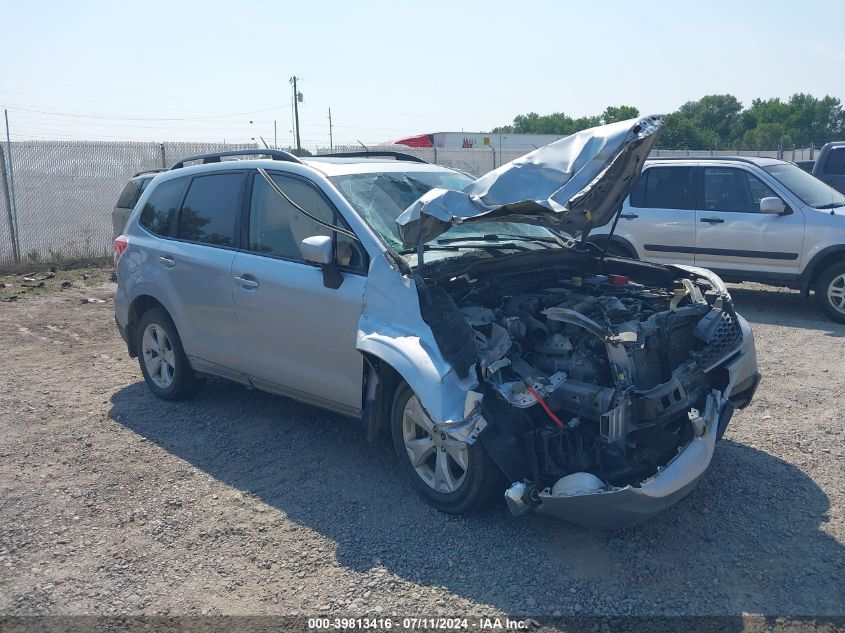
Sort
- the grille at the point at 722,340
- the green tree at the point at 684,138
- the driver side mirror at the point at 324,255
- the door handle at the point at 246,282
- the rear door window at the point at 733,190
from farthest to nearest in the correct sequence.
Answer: the green tree at the point at 684,138, the rear door window at the point at 733,190, the door handle at the point at 246,282, the driver side mirror at the point at 324,255, the grille at the point at 722,340

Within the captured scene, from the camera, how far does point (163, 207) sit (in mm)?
6508

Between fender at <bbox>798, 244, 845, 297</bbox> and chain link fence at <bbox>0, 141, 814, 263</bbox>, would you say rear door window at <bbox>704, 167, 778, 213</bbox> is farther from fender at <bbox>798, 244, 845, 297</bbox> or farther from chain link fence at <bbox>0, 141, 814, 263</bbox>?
chain link fence at <bbox>0, 141, 814, 263</bbox>

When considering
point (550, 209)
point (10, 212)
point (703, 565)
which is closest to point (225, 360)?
point (550, 209)

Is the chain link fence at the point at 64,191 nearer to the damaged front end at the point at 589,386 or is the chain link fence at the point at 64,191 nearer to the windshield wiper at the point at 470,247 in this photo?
the windshield wiper at the point at 470,247

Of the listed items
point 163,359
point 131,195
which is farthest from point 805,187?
point 131,195

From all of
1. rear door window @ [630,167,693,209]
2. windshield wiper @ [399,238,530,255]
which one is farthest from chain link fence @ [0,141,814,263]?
windshield wiper @ [399,238,530,255]

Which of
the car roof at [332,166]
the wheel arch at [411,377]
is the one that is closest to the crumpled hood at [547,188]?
the wheel arch at [411,377]

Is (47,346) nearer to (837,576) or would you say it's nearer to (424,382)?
(424,382)

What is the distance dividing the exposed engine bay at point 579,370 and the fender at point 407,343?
9 centimetres

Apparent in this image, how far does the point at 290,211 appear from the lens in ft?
17.6

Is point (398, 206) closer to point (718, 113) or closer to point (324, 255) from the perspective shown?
point (324, 255)

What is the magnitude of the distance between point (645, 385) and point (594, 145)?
55.6 inches

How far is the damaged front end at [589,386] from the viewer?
3807 mm

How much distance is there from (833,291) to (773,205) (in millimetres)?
1191
